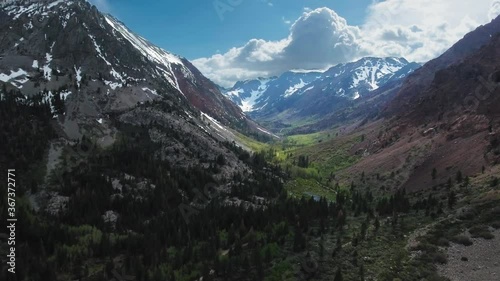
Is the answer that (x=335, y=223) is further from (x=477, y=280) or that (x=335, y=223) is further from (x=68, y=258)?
(x=68, y=258)

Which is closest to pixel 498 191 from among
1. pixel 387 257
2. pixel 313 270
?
pixel 387 257

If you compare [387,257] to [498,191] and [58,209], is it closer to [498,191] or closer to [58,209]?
[498,191]

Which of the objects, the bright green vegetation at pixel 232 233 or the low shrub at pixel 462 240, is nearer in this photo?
the low shrub at pixel 462 240

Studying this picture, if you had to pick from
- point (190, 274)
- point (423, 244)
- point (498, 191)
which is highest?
point (498, 191)

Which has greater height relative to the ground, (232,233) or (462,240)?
(462,240)

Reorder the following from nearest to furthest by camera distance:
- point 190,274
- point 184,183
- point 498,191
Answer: point 190,274
point 498,191
point 184,183

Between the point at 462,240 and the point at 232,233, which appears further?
the point at 232,233

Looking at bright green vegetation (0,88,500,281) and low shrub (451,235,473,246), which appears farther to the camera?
bright green vegetation (0,88,500,281)

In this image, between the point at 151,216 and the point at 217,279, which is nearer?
the point at 217,279

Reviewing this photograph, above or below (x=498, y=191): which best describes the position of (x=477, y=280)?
below

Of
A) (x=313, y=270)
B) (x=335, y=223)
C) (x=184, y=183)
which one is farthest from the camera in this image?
(x=184, y=183)
